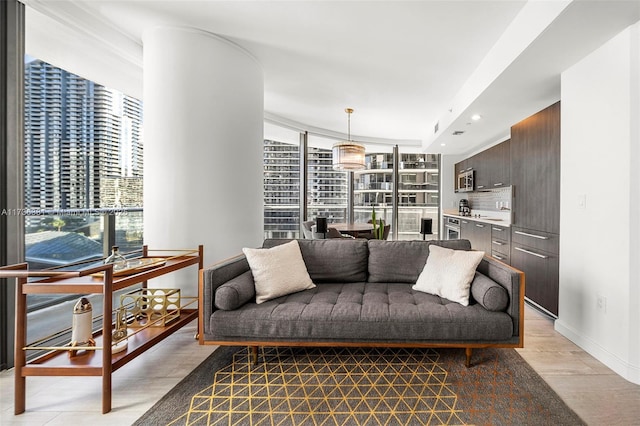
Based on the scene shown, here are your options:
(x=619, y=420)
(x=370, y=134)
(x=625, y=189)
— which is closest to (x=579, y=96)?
(x=625, y=189)

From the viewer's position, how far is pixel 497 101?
10.8 ft

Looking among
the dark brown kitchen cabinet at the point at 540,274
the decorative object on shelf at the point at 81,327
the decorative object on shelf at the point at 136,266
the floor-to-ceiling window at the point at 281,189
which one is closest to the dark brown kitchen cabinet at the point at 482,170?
the dark brown kitchen cabinet at the point at 540,274

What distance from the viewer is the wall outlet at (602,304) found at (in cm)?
215

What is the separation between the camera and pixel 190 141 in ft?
9.10

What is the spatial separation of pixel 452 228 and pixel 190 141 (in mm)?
Result: 5401

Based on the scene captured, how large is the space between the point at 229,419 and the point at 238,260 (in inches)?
42.8

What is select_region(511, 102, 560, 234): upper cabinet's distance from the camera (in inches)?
113

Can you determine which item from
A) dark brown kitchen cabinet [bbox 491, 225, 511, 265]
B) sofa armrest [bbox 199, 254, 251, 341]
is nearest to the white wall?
dark brown kitchen cabinet [bbox 491, 225, 511, 265]

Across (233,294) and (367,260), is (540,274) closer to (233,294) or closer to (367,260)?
(367,260)

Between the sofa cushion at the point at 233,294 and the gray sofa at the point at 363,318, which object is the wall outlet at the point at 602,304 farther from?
the sofa cushion at the point at 233,294

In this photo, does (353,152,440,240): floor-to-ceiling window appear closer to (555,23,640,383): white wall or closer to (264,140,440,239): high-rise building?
(264,140,440,239): high-rise building

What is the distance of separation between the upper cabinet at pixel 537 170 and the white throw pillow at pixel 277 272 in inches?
95.2

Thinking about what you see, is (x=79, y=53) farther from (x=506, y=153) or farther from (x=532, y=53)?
(x=506, y=153)

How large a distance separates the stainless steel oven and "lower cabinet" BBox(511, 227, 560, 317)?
2.41 metres
